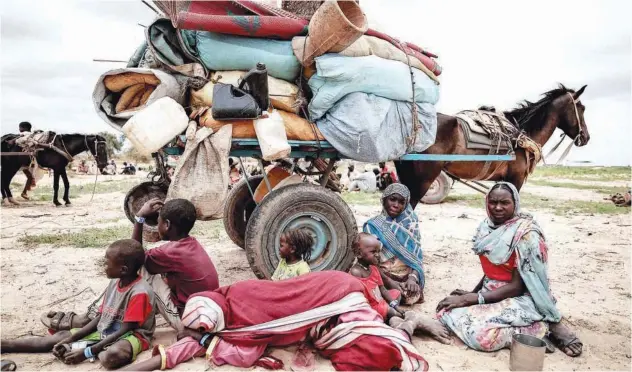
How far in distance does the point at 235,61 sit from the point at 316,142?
100 centimetres

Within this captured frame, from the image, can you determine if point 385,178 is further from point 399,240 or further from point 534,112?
point 399,240

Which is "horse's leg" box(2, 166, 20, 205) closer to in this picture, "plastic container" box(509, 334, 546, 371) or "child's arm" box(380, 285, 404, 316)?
"child's arm" box(380, 285, 404, 316)

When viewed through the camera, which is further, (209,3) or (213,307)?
(209,3)

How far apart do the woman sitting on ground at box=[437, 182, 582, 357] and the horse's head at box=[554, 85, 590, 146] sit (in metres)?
A: 4.41

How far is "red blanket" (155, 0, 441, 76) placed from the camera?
3.17 m

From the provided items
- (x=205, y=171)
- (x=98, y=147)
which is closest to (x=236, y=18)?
(x=205, y=171)

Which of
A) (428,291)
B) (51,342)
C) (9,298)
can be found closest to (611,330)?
(428,291)

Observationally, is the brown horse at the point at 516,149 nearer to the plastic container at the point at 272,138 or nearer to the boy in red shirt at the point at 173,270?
the plastic container at the point at 272,138

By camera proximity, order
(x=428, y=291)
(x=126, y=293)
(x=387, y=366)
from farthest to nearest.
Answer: (x=428, y=291) → (x=126, y=293) → (x=387, y=366)

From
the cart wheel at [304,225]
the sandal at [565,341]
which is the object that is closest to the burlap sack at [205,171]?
the cart wheel at [304,225]

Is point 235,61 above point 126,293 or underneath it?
above

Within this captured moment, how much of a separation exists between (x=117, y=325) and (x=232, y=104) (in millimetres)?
1762

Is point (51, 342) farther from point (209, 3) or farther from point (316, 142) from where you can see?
point (209, 3)

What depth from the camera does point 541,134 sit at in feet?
21.1
